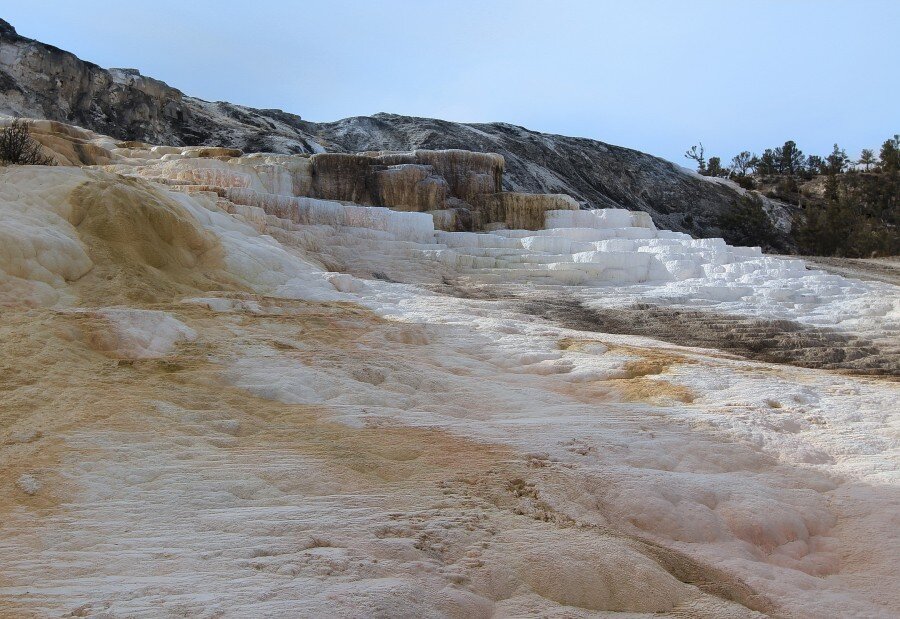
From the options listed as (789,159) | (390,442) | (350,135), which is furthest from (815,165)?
(390,442)

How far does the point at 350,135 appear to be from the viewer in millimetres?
27266

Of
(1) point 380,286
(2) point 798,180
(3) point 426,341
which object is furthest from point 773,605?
(2) point 798,180

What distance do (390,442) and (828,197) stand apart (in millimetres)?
32238

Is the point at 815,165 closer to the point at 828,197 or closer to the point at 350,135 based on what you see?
the point at 828,197

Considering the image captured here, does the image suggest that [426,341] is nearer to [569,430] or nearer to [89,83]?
[569,430]

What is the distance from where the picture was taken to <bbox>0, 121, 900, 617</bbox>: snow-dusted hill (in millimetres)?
2521

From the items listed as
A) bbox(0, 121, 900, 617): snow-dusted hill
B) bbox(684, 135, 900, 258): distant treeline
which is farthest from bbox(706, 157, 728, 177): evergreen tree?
Result: bbox(0, 121, 900, 617): snow-dusted hill

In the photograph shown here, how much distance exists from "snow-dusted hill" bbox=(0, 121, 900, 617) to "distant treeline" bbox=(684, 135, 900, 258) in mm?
16626

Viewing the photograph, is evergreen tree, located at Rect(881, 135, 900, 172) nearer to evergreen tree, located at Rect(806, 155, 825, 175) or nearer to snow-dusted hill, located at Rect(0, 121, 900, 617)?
evergreen tree, located at Rect(806, 155, 825, 175)

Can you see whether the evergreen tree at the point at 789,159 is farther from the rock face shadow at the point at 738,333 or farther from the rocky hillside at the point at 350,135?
the rock face shadow at the point at 738,333

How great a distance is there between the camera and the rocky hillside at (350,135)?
1978cm

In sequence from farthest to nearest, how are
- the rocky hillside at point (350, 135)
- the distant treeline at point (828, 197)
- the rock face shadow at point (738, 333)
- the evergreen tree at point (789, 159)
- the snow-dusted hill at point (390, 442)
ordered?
the evergreen tree at point (789, 159)
the distant treeline at point (828, 197)
the rocky hillside at point (350, 135)
the rock face shadow at point (738, 333)
the snow-dusted hill at point (390, 442)

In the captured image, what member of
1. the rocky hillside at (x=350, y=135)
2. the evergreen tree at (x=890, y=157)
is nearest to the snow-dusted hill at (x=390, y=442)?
the rocky hillside at (x=350, y=135)

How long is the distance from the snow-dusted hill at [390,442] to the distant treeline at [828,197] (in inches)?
655
